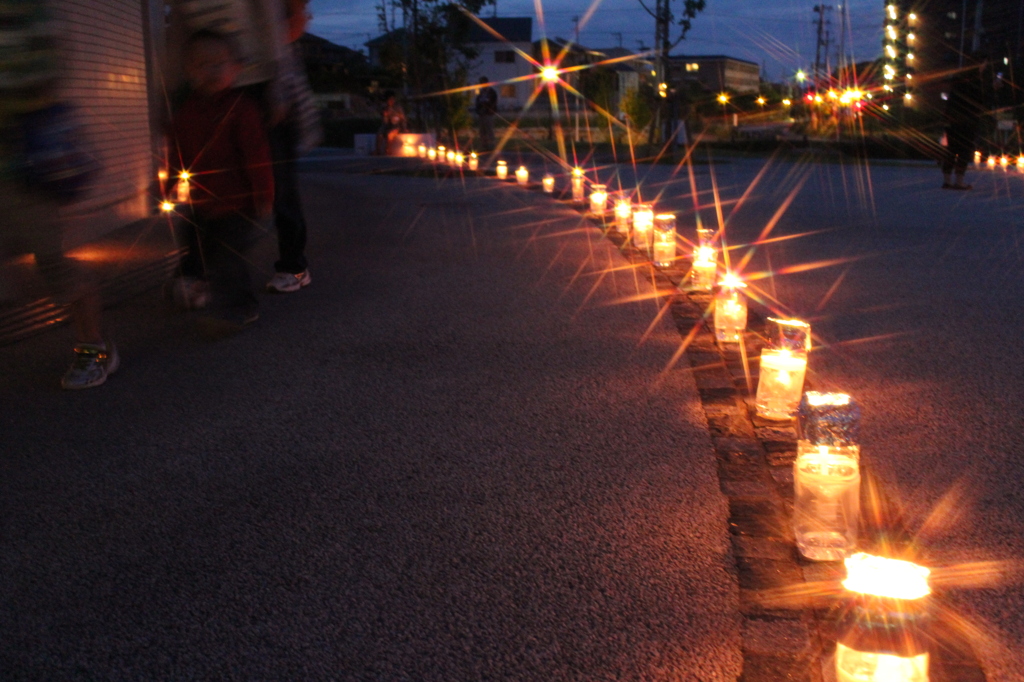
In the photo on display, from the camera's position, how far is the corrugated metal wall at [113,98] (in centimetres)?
981

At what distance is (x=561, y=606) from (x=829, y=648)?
2.22 feet

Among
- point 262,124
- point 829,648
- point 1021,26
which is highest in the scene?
point 1021,26

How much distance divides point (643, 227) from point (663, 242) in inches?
38.9

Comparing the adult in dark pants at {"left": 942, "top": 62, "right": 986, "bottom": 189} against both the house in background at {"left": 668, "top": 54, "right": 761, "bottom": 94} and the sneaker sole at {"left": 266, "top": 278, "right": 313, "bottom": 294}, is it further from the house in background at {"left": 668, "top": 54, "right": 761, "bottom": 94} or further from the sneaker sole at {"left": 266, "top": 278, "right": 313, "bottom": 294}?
the house in background at {"left": 668, "top": 54, "right": 761, "bottom": 94}

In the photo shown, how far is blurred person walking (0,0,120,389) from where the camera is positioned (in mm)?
3299

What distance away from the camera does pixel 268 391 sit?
15.1 feet

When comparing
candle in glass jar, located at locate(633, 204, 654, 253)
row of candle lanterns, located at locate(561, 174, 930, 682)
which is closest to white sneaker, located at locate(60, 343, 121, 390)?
row of candle lanterns, located at locate(561, 174, 930, 682)

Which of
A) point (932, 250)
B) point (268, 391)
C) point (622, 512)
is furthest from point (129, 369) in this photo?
point (932, 250)

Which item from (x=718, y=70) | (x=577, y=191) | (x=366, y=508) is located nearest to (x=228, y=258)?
(x=366, y=508)

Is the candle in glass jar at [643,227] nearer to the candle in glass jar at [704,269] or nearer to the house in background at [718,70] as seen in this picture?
the candle in glass jar at [704,269]

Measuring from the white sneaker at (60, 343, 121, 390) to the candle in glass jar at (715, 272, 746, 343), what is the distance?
3.17 meters

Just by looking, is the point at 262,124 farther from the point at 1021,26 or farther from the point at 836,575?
the point at 1021,26

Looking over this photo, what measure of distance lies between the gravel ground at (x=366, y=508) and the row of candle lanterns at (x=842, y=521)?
307mm

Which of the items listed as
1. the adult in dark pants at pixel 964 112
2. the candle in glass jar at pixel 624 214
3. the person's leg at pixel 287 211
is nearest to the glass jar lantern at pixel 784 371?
the person's leg at pixel 287 211
